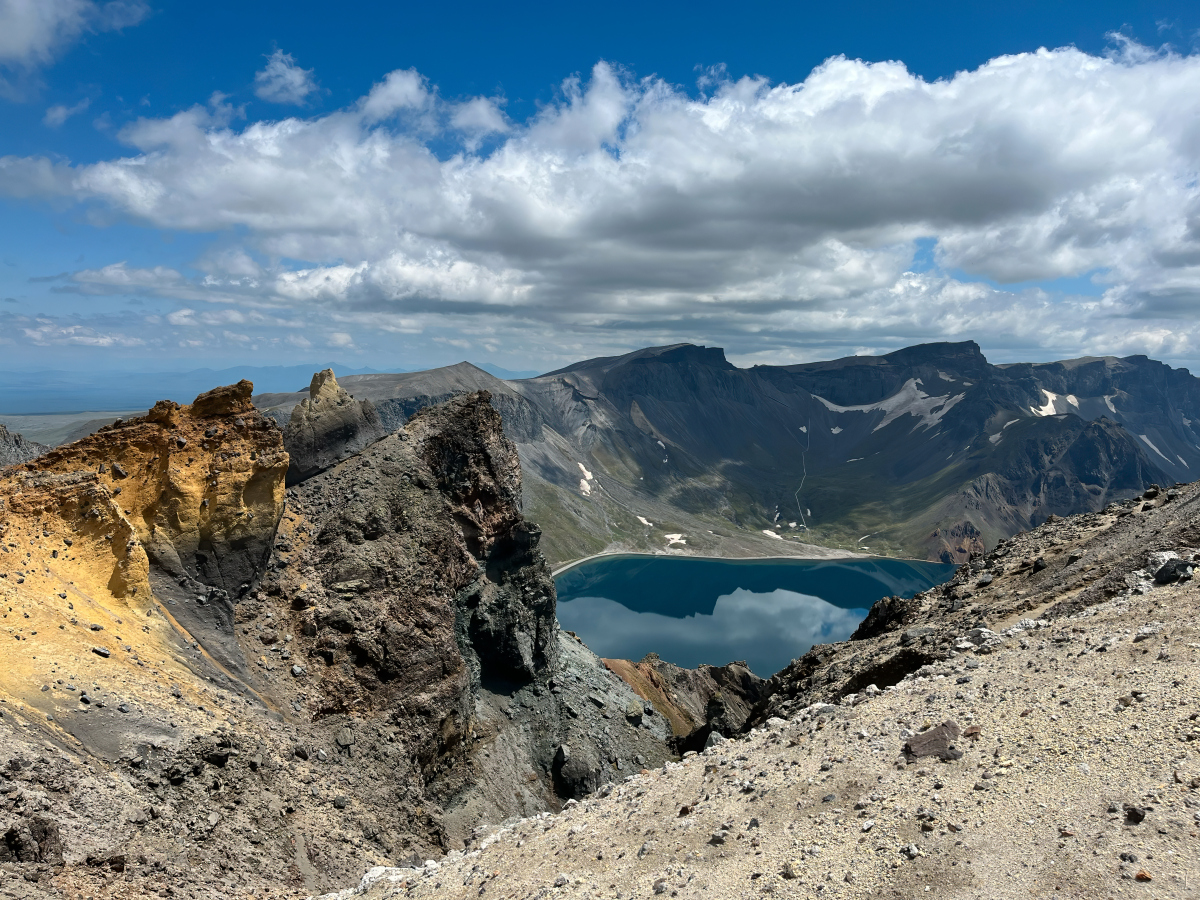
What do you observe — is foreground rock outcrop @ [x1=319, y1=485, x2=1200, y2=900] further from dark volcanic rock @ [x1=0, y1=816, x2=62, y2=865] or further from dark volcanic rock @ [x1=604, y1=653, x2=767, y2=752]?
dark volcanic rock @ [x1=604, y1=653, x2=767, y2=752]

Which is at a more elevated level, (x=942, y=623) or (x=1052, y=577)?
(x=1052, y=577)

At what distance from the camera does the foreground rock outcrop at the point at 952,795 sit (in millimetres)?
11852

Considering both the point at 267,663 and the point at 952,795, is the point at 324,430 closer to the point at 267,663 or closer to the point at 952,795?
the point at 267,663

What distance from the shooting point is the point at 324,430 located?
156 feet

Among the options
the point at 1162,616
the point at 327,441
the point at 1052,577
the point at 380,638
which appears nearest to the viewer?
the point at 1162,616

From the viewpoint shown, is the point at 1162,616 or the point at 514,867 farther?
the point at 1162,616

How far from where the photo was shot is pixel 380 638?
38.8 m

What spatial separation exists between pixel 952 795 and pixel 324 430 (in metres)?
43.7

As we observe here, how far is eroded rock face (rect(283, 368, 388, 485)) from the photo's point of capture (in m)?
46.5

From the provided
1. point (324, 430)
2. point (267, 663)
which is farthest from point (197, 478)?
Answer: point (324, 430)

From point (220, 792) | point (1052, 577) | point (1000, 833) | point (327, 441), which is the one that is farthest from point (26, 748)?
point (1052, 577)

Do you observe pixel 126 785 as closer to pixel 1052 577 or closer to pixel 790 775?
pixel 790 775

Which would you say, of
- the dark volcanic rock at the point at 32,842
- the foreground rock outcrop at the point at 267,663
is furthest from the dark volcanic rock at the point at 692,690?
the dark volcanic rock at the point at 32,842

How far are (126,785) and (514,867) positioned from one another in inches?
472
